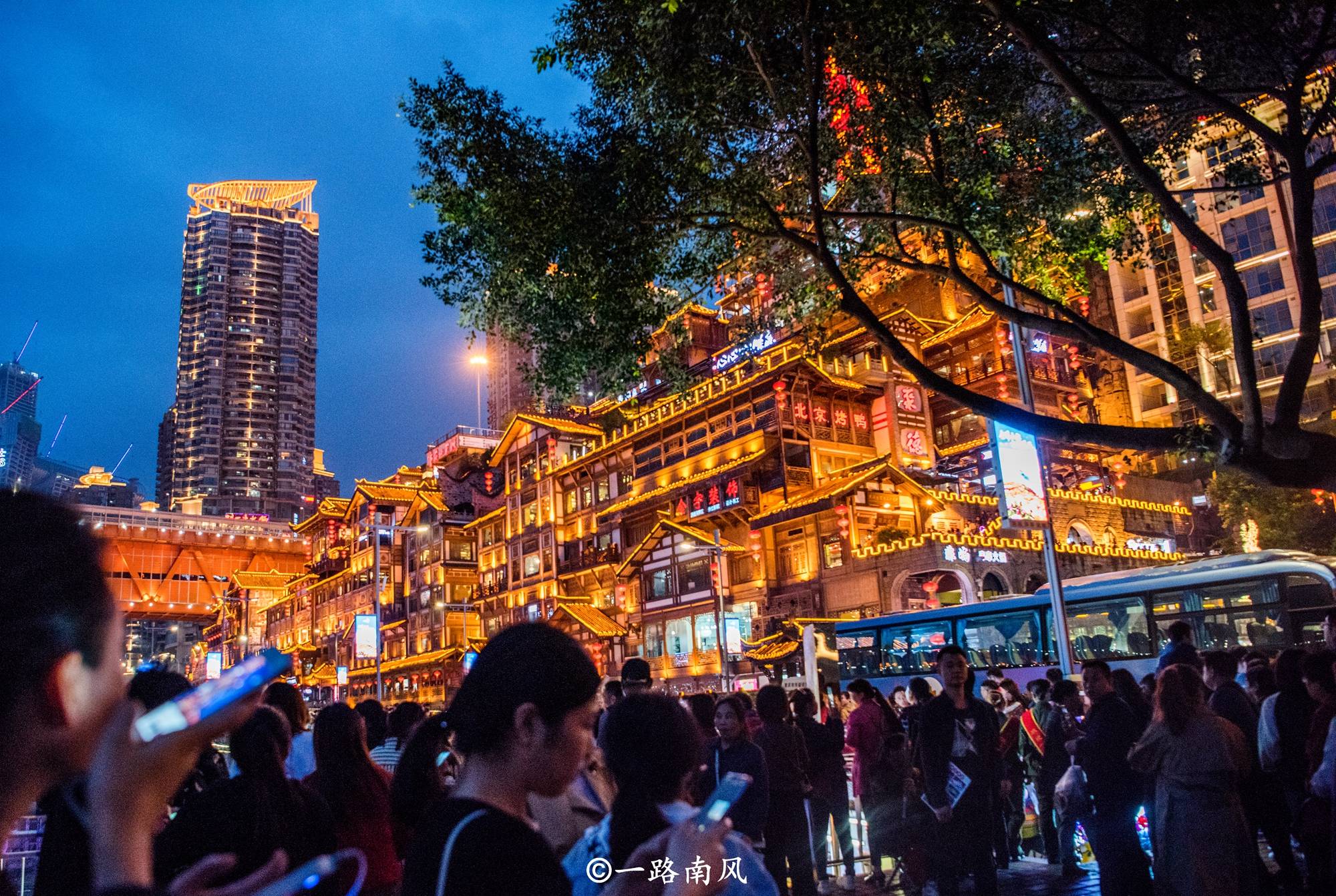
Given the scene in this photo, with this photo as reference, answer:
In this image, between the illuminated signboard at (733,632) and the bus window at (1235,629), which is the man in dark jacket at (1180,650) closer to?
the bus window at (1235,629)

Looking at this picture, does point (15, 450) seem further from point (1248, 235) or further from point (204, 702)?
point (1248, 235)

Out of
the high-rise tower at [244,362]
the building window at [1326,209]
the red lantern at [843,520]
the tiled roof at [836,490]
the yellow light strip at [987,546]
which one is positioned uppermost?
the high-rise tower at [244,362]

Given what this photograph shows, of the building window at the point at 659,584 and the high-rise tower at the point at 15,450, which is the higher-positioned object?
the building window at the point at 659,584

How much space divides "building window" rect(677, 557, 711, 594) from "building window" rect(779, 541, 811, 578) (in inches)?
130

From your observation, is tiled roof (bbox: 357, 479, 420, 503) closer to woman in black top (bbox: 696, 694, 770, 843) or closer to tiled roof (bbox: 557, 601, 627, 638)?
tiled roof (bbox: 557, 601, 627, 638)

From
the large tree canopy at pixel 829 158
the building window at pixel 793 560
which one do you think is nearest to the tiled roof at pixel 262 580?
the building window at pixel 793 560

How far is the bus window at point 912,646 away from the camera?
75.5ft

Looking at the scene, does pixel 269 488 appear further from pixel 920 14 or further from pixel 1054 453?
pixel 920 14

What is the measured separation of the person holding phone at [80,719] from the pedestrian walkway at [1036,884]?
8.77 metres

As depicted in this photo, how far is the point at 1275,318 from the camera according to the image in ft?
153

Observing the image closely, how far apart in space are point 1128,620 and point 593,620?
28213 mm

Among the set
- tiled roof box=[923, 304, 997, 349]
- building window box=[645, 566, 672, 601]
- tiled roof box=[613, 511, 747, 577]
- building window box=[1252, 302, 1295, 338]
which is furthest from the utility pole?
building window box=[1252, 302, 1295, 338]

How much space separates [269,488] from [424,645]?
90652mm

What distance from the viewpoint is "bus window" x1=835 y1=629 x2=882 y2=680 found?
80.3 feet
